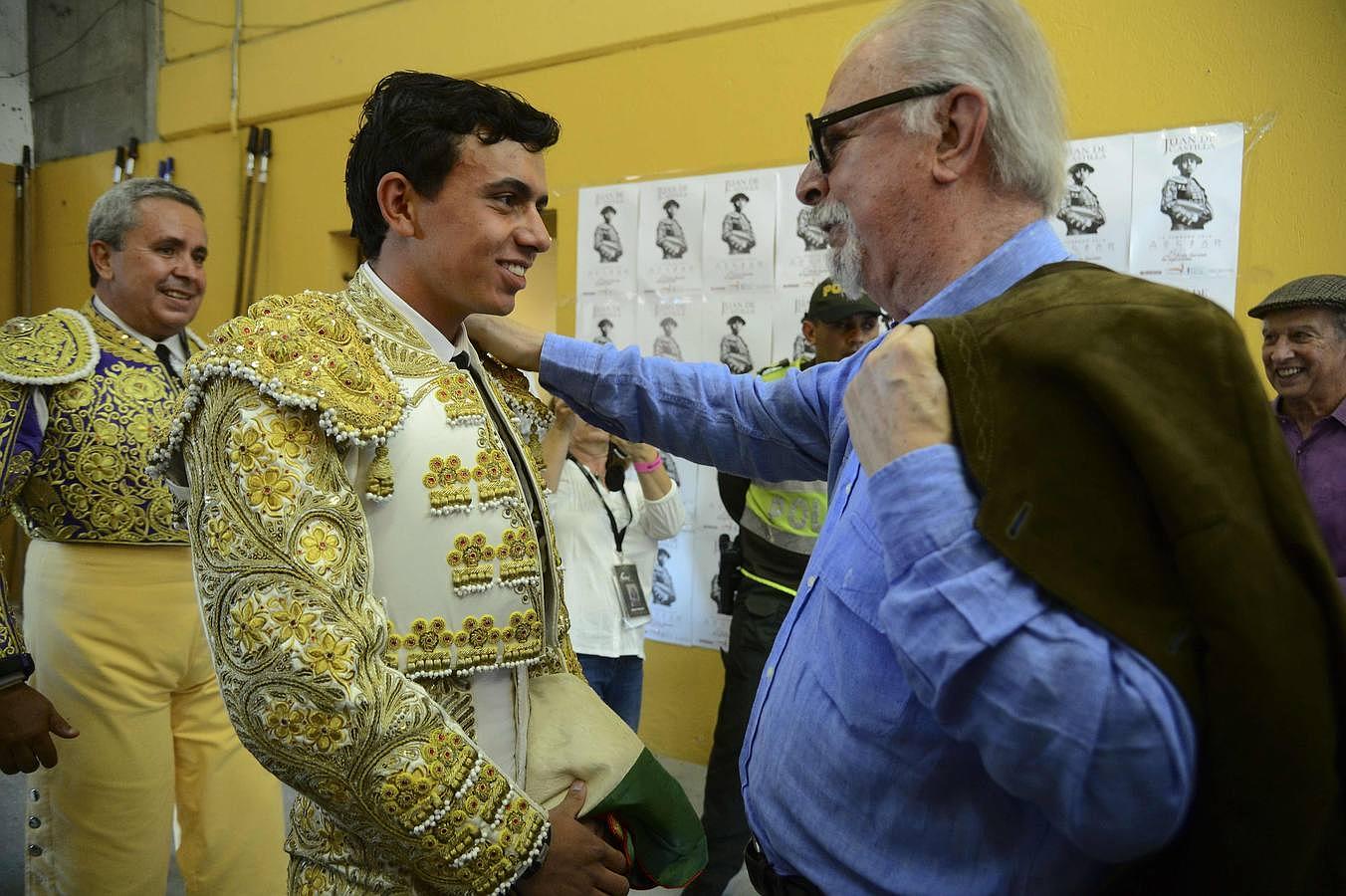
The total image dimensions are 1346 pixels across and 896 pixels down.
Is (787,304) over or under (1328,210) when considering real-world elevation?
under

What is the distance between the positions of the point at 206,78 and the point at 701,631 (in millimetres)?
4602

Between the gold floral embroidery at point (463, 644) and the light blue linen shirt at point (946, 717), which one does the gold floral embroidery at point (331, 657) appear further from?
the light blue linen shirt at point (946, 717)

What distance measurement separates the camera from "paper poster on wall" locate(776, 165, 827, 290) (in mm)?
3893

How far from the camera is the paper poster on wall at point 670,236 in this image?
416 cm

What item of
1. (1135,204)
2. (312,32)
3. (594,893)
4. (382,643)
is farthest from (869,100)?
(312,32)

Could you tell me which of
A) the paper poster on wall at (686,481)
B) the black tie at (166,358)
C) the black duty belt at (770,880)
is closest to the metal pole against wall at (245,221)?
the paper poster on wall at (686,481)

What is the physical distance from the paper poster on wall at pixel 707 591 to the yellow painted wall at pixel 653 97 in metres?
0.08

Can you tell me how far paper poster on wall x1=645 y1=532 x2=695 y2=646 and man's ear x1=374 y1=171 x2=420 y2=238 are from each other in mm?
2922

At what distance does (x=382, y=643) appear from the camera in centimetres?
115

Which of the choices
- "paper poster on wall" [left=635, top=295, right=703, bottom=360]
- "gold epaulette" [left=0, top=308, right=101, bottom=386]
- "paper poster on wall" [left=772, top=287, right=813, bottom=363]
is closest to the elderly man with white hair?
"gold epaulette" [left=0, top=308, right=101, bottom=386]

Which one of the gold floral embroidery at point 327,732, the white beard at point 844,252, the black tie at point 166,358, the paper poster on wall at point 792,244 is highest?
the paper poster on wall at point 792,244

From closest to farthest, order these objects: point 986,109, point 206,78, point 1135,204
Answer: point 986,109
point 1135,204
point 206,78

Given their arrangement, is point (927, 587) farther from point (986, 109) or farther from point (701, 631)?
point (701, 631)

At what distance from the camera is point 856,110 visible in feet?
3.83
